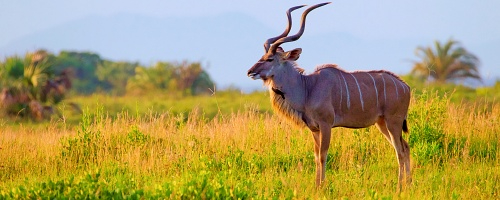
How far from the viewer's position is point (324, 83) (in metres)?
8.26

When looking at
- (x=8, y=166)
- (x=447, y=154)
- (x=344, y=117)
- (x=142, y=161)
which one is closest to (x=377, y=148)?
(x=447, y=154)

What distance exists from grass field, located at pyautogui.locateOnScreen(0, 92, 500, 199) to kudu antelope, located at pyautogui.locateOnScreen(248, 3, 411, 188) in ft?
1.45

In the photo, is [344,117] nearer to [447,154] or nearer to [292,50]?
[292,50]

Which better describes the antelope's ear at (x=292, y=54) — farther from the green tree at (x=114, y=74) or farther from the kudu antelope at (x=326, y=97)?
the green tree at (x=114, y=74)

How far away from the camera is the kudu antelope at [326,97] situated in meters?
8.10

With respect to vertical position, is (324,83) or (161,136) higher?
(324,83)

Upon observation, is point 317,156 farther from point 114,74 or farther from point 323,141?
point 114,74

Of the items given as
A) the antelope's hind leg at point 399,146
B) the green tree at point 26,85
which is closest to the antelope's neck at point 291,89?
the antelope's hind leg at point 399,146

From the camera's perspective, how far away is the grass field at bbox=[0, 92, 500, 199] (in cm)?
723

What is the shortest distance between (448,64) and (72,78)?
58.2ft

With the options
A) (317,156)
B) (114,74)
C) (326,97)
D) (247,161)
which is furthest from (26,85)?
(114,74)

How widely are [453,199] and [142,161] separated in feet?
11.6

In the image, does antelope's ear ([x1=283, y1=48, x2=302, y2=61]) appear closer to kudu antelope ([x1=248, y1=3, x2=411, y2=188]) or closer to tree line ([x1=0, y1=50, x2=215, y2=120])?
kudu antelope ([x1=248, y1=3, x2=411, y2=188])

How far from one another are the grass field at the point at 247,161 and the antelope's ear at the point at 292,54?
45.2 inches
